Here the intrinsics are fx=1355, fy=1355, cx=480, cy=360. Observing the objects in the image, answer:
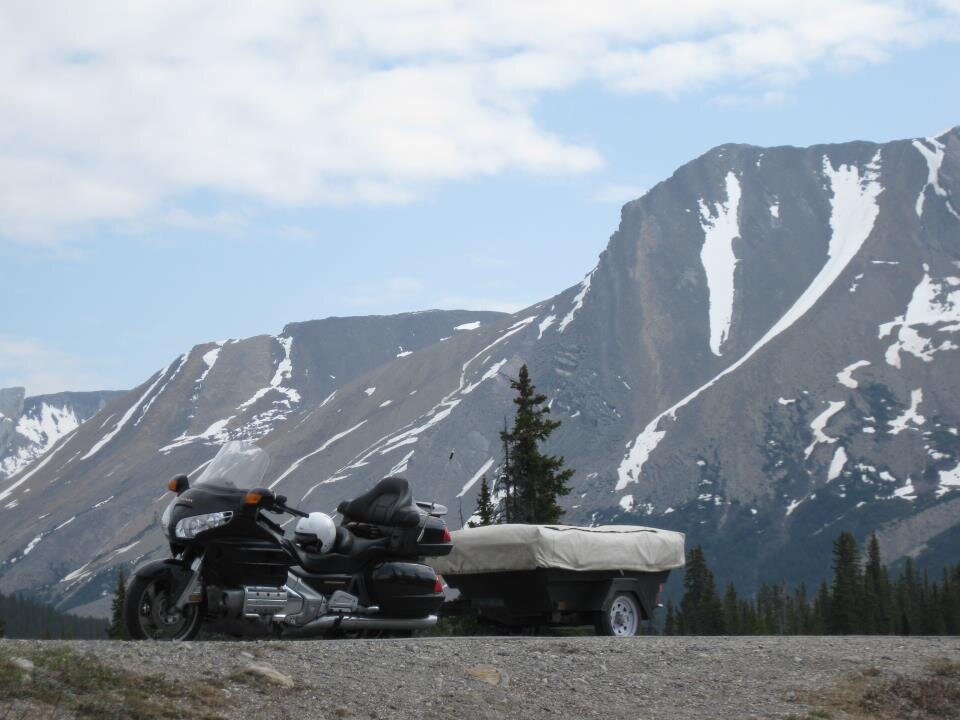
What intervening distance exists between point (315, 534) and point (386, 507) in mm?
1267

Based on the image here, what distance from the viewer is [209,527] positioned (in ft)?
44.8

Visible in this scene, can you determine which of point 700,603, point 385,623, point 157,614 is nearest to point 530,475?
point 385,623

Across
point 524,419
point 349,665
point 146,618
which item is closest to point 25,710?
point 349,665

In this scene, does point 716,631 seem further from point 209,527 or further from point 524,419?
point 209,527

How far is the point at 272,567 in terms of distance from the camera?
1402 cm

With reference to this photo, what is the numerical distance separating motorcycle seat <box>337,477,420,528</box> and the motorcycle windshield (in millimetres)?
1761

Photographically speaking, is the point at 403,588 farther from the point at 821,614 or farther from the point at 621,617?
the point at 821,614

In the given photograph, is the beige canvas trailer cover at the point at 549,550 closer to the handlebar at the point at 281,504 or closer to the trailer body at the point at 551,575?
the trailer body at the point at 551,575

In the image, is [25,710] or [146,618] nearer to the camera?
[25,710]

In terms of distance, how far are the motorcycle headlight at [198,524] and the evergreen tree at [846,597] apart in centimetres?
9105

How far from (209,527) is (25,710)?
4989 mm

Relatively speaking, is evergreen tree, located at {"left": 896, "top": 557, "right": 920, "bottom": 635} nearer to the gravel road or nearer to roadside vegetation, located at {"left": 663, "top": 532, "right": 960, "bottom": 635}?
roadside vegetation, located at {"left": 663, "top": 532, "right": 960, "bottom": 635}

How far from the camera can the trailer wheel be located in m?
19.2

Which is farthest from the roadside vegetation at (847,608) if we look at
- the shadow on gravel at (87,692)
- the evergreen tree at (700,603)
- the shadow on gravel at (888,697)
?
the shadow on gravel at (87,692)
